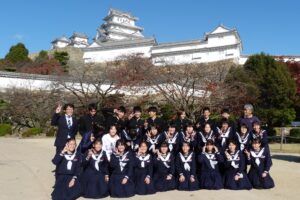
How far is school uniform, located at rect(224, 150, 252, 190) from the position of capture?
5906mm

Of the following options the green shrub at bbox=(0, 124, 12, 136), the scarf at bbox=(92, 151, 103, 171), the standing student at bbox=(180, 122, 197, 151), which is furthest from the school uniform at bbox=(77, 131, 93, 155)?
the green shrub at bbox=(0, 124, 12, 136)

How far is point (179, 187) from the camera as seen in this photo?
5.91m

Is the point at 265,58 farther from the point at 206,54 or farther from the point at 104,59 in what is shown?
the point at 104,59

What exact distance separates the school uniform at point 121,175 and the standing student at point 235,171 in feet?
5.40

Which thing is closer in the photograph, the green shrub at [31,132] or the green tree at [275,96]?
the green shrub at [31,132]

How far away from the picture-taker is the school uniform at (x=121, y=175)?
17.9ft

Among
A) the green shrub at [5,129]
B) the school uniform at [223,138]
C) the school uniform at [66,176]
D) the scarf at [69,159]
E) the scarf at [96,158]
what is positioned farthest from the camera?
the green shrub at [5,129]

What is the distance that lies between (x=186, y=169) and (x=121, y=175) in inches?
44.8

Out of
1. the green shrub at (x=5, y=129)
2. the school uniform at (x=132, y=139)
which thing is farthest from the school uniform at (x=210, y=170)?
the green shrub at (x=5, y=129)

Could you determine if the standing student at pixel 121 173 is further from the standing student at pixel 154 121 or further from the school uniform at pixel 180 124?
the school uniform at pixel 180 124

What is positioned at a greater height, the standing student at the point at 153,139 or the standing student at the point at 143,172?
the standing student at the point at 153,139

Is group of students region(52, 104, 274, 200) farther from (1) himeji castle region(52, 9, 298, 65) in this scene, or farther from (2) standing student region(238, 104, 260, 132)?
(1) himeji castle region(52, 9, 298, 65)

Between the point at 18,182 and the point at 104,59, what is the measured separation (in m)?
36.2

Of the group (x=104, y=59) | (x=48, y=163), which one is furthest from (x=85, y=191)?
(x=104, y=59)
